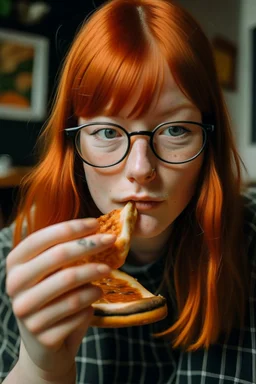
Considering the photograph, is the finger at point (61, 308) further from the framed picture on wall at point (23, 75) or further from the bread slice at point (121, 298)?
the framed picture on wall at point (23, 75)

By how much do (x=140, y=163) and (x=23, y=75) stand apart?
231cm

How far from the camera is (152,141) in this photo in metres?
0.73

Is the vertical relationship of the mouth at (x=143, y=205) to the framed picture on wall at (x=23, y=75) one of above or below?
below

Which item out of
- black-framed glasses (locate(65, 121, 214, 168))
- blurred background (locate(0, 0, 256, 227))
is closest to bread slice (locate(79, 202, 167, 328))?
black-framed glasses (locate(65, 121, 214, 168))

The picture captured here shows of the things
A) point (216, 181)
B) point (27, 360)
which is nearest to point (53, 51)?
point (216, 181)

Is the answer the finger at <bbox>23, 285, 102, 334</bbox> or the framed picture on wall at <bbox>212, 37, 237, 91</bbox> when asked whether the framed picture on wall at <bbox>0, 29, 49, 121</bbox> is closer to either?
the framed picture on wall at <bbox>212, 37, 237, 91</bbox>

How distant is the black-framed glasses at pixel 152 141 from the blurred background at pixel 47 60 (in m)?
1.94

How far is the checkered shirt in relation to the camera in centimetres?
89

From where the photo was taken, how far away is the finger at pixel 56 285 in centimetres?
54

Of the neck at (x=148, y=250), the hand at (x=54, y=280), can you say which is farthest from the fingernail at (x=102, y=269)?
the neck at (x=148, y=250)

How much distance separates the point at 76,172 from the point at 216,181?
311mm

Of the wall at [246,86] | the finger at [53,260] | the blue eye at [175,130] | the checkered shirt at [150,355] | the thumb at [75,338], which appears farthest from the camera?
the wall at [246,86]

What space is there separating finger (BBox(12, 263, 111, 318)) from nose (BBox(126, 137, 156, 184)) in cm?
20

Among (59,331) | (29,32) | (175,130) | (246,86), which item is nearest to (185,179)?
(175,130)
